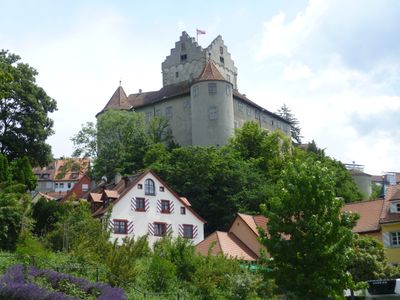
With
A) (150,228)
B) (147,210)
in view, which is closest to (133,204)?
(147,210)

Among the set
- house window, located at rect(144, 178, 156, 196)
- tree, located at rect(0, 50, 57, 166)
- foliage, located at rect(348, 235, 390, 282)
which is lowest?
foliage, located at rect(348, 235, 390, 282)

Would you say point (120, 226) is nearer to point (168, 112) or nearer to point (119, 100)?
point (168, 112)

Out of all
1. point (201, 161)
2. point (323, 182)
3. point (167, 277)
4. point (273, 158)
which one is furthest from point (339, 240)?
point (273, 158)

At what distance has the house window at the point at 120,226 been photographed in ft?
169

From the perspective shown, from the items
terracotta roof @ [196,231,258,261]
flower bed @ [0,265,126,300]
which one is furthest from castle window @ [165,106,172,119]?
flower bed @ [0,265,126,300]

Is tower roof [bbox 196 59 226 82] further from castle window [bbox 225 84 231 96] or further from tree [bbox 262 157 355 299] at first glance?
tree [bbox 262 157 355 299]

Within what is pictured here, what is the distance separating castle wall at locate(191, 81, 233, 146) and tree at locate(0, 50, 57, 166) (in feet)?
116

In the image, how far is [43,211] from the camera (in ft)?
145

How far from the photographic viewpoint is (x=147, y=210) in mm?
53719

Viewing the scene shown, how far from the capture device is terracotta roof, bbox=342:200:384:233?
48.4 m

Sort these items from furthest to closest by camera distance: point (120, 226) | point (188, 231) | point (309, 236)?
1. point (188, 231)
2. point (120, 226)
3. point (309, 236)

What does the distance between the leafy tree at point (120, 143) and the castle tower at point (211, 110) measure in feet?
27.9

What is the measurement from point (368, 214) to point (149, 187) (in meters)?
17.2

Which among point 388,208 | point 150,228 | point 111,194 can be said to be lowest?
point 150,228
